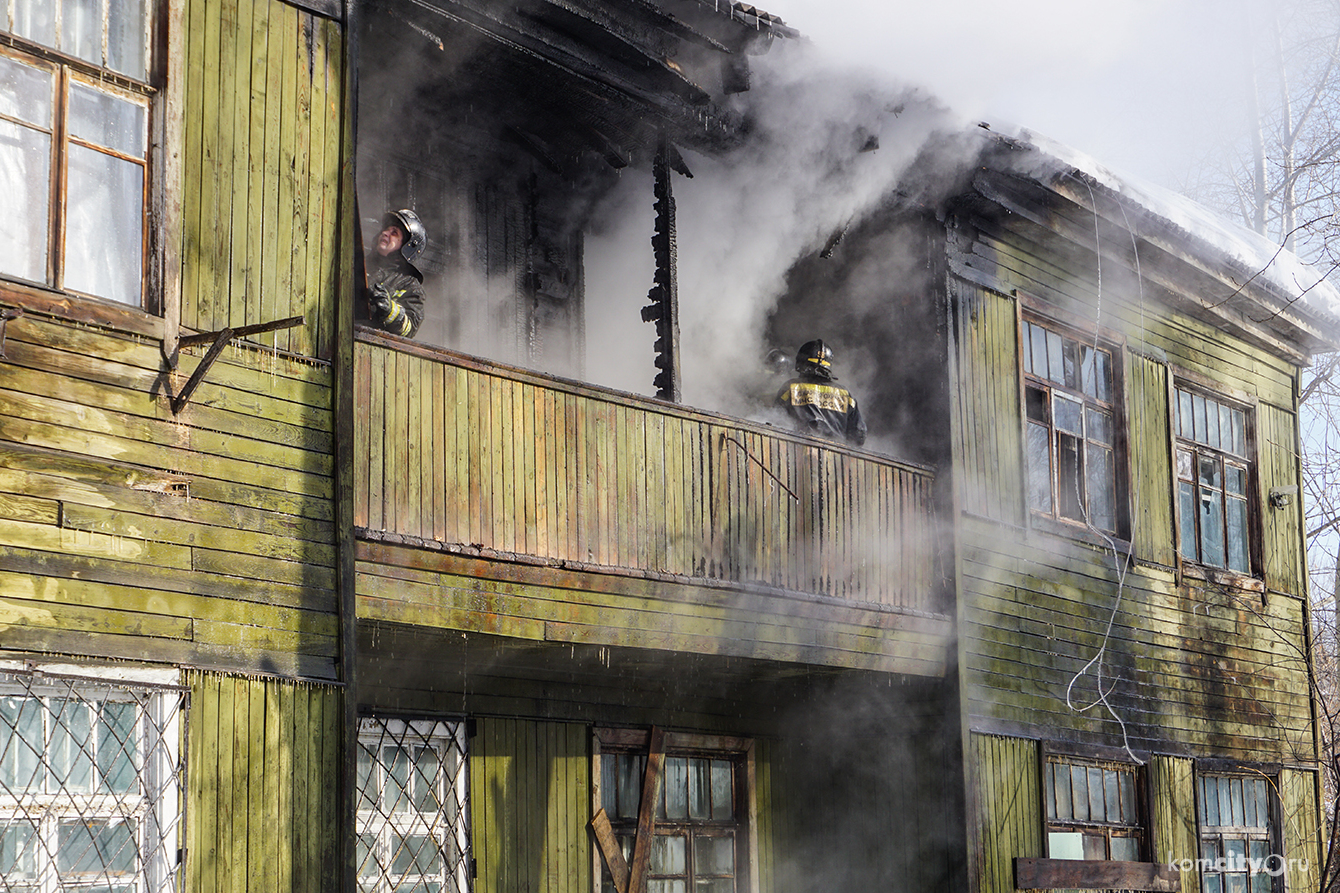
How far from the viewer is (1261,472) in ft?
53.1

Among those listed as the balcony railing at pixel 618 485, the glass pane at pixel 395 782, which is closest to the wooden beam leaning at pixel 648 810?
the balcony railing at pixel 618 485

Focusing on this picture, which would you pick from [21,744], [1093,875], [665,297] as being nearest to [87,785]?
[21,744]

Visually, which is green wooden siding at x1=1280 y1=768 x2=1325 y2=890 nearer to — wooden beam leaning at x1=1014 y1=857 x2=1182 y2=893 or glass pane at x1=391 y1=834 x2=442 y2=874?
wooden beam leaning at x1=1014 y1=857 x2=1182 y2=893

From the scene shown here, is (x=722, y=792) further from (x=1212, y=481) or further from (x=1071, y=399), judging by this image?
(x=1212, y=481)

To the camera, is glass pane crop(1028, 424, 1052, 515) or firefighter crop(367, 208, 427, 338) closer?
firefighter crop(367, 208, 427, 338)

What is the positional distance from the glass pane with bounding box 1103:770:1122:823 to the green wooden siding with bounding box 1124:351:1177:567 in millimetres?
2148

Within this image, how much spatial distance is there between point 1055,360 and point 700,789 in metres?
5.21

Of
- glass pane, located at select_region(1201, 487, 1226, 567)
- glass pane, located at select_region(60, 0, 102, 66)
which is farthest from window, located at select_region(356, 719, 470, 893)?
glass pane, located at select_region(1201, 487, 1226, 567)

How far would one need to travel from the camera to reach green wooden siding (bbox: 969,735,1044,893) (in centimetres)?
1148

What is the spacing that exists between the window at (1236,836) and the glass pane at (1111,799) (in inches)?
56.2

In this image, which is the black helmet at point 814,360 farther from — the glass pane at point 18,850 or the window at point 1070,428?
the glass pane at point 18,850

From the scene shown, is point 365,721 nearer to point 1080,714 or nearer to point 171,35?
point 171,35

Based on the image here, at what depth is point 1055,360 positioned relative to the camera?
1359cm

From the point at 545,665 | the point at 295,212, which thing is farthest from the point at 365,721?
the point at 295,212
